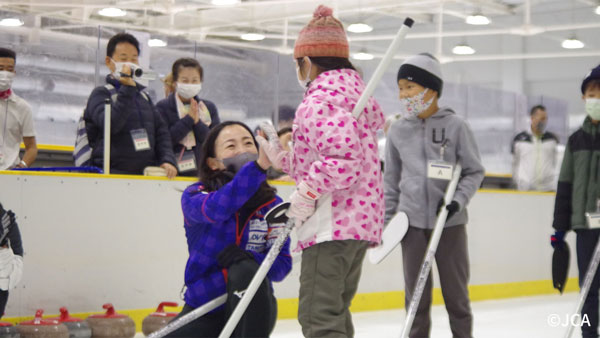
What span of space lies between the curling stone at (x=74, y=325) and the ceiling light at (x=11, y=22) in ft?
8.64

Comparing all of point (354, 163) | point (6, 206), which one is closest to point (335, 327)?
point (354, 163)

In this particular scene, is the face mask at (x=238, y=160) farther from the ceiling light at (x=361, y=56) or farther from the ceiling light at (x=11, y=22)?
the ceiling light at (x=361, y=56)

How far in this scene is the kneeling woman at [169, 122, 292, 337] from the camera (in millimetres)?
2344

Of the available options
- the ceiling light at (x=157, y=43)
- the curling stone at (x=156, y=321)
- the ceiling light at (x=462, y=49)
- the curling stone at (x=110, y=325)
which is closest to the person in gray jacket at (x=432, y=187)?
the curling stone at (x=156, y=321)

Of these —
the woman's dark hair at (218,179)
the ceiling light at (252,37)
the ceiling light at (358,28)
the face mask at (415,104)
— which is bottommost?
the woman's dark hair at (218,179)

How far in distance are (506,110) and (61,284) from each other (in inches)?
236

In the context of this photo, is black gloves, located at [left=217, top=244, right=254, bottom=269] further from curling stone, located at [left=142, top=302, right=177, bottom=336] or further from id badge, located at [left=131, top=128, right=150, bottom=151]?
id badge, located at [left=131, top=128, right=150, bottom=151]

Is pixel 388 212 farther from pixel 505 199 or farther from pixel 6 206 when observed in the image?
pixel 505 199

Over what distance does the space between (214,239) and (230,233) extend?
47 millimetres

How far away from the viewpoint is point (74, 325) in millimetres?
4090

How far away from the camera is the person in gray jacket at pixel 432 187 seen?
11.2 ft

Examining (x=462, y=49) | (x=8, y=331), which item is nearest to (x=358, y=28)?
(x=462, y=49)

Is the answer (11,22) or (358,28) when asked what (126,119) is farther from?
(358,28)

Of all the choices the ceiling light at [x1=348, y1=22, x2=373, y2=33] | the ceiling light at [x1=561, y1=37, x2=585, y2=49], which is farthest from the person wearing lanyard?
the ceiling light at [x1=561, y1=37, x2=585, y2=49]
